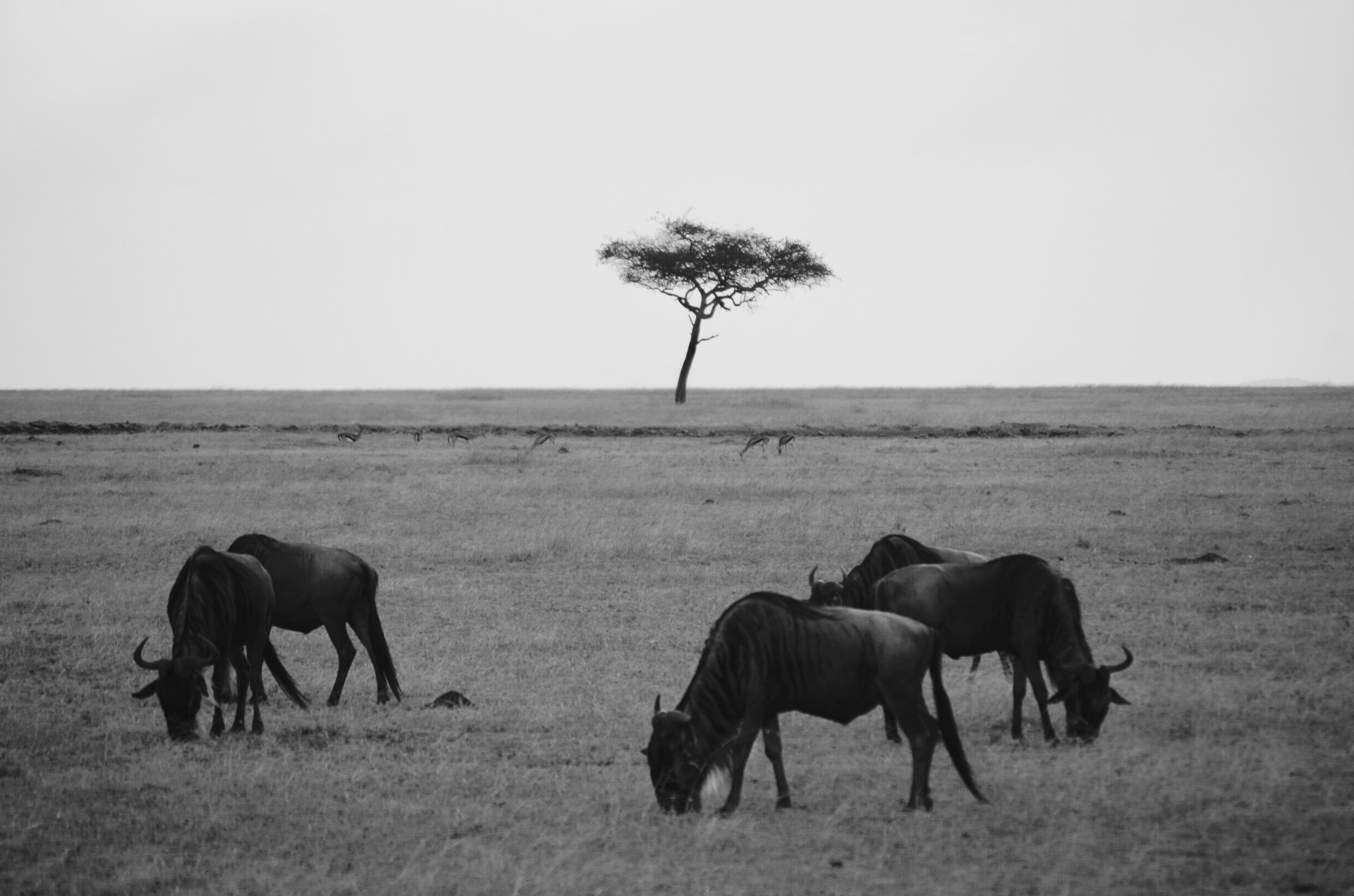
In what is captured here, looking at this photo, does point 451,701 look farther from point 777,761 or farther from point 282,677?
point 777,761

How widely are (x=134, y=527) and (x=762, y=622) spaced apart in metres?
15.4

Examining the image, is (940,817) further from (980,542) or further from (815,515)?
(815,515)

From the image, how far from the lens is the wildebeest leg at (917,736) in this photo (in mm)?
7223

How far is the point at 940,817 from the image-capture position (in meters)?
7.10

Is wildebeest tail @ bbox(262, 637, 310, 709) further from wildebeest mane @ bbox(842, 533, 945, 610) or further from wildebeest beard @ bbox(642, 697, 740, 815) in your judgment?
wildebeest mane @ bbox(842, 533, 945, 610)

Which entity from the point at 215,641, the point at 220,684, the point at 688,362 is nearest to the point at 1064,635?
the point at 215,641

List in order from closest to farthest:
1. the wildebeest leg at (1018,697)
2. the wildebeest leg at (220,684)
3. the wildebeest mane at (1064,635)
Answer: the wildebeest mane at (1064,635)
the wildebeest leg at (1018,697)
the wildebeest leg at (220,684)

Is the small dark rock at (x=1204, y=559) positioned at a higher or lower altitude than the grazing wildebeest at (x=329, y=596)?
lower

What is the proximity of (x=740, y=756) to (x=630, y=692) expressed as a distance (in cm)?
315

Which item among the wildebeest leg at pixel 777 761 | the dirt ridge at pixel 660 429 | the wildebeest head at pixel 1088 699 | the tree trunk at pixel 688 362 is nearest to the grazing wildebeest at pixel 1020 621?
the wildebeest head at pixel 1088 699

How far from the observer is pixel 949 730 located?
7359mm

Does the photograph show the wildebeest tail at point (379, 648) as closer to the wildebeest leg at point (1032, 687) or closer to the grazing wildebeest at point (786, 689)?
the grazing wildebeest at point (786, 689)

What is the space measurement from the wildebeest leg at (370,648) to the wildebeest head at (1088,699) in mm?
5494

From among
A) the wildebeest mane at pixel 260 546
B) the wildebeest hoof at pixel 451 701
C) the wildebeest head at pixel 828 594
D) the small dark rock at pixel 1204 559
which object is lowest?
the wildebeest hoof at pixel 451 701
